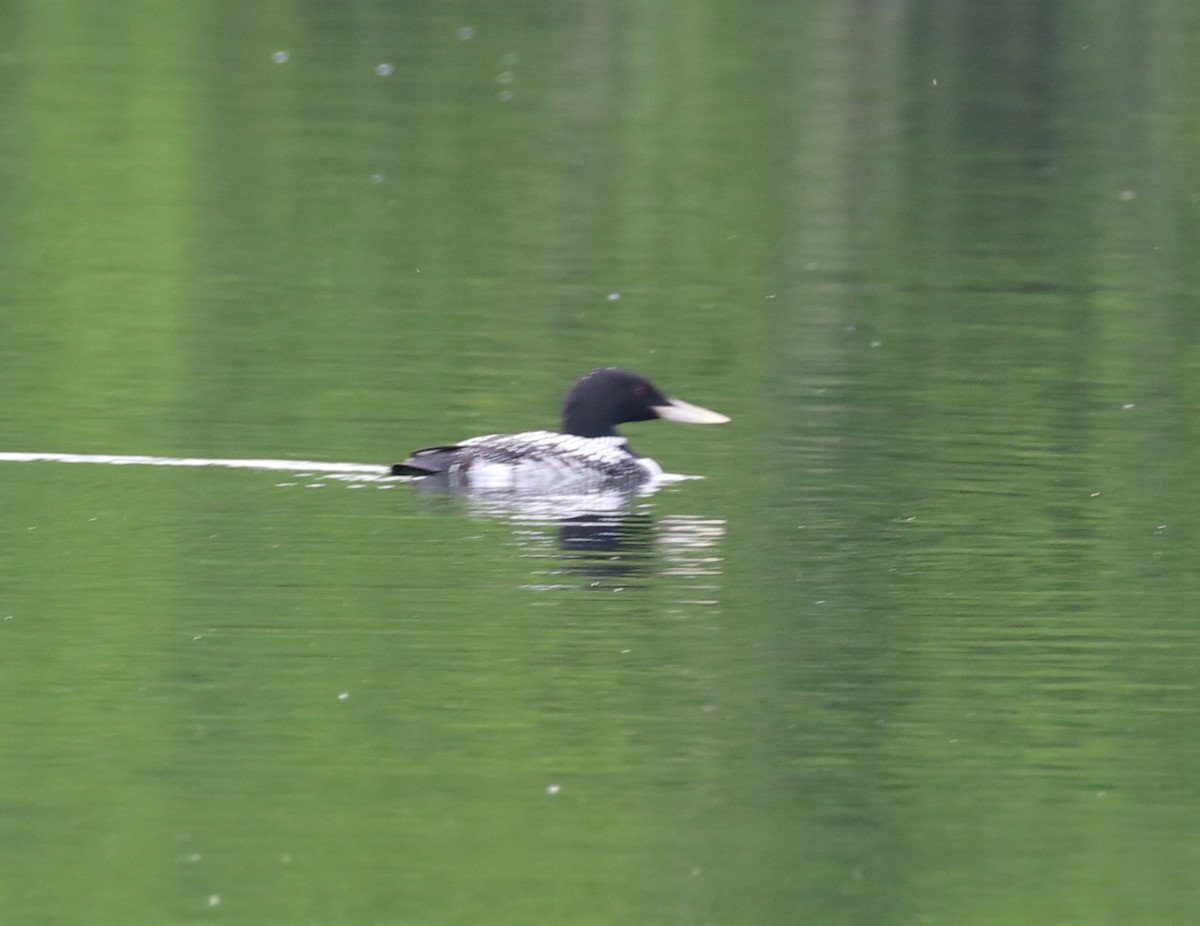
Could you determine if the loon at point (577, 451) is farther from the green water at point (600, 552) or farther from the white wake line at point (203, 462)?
the white wake line at point (203, 462)

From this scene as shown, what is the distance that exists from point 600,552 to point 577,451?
5.46 ft

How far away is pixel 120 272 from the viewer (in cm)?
2170

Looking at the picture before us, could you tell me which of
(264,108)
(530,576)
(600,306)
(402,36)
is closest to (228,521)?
(530,576)

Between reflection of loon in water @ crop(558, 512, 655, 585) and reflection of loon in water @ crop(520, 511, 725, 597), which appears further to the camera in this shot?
reflection of loon in water @ crop(558, 512, 655, 585)

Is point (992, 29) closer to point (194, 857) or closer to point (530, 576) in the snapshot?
point (530, 576)

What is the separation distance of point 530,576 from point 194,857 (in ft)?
12.4

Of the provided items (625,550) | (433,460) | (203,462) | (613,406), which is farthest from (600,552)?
(203,462)

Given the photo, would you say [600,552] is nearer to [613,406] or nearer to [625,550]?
[625,550]

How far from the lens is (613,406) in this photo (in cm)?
1514

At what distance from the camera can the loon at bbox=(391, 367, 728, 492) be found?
553 inches

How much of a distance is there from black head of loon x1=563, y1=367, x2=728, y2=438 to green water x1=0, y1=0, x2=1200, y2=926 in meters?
0.39

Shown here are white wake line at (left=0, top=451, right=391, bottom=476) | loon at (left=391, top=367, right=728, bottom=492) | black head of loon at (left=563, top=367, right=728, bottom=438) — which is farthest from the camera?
black head of loon at (left=563, top=367, right=728, bottom=438)

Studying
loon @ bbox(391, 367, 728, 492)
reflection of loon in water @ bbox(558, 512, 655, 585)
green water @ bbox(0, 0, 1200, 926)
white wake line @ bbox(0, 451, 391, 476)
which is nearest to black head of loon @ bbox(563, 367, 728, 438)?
loon @ bbox(391, 367, 728, 492)

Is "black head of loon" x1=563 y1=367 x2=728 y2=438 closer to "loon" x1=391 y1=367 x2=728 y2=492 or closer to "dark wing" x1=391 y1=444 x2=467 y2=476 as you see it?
"loon" x1=391 y1=367 x2=728 y2=492
